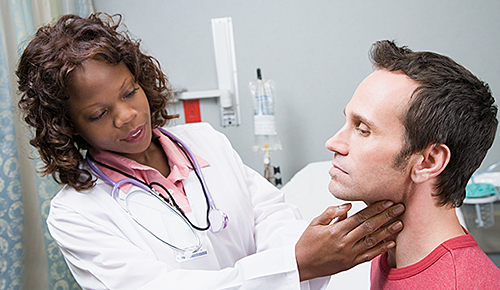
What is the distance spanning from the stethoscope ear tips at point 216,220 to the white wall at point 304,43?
1.65 metres

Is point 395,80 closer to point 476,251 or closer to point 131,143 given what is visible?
point 476,251

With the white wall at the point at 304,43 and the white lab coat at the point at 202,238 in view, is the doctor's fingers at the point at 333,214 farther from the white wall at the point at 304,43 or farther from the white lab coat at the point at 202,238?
the white wall at the point at 304,43

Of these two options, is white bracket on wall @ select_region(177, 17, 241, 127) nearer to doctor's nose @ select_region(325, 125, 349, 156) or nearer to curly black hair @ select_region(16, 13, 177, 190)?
curly black hair @ select_region(16, 13, 177, 190)

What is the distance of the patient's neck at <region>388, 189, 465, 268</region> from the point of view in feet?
2.45

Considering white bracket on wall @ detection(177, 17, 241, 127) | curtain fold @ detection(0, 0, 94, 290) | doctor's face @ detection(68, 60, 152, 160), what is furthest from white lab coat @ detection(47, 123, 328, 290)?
white bracket on wall @ detection(177, 17, 241, 127)

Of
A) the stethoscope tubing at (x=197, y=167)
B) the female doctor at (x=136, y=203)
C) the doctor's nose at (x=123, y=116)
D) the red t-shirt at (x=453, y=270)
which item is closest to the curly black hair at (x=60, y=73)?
the female doctor at (x=136, y=203)

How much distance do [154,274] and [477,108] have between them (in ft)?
2.59

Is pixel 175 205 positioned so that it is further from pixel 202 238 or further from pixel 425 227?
pixel 425 227

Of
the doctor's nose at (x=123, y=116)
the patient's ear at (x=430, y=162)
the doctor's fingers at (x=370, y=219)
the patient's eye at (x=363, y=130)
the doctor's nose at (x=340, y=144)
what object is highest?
the doctor's nose at (x=123, y=116)

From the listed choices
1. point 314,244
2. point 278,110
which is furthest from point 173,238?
point 278,110

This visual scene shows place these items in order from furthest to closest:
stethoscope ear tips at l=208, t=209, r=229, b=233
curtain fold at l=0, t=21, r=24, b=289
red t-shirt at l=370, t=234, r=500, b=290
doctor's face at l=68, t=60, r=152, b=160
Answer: curtain fold at l=0, t=21, r=24, b=289 < stethoscope ear tips at l=208, t=209, r=229, b=233 < doctor's face at l=68, t=60, r=152, b=160 < red t-shirt at l=370, t=234, r=500, b=290

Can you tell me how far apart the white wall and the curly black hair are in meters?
1.56

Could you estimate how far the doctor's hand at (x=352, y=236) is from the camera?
0.75 metres

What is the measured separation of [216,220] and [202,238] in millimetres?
61
